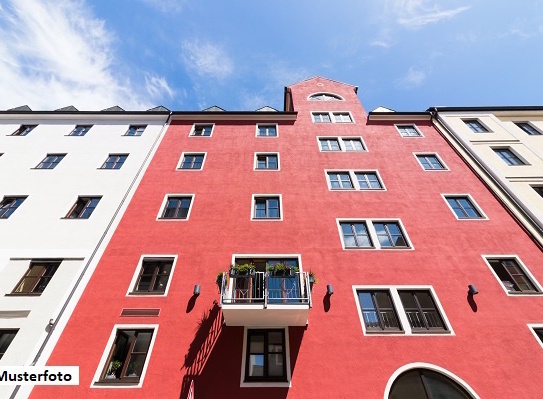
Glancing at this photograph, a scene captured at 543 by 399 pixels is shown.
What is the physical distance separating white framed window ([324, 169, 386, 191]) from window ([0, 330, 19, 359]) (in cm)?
1621

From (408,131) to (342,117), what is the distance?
5445 millimetres

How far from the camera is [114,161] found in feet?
62.0

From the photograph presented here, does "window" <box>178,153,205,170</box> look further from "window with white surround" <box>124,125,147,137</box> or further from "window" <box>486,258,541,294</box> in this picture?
"window" <box>486,258,541,294</box>

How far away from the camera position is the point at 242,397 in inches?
371

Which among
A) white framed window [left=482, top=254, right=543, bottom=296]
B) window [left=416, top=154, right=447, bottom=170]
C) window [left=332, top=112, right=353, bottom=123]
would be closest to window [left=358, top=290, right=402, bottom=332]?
white framed window [left=482, top=254, right=543, bottom=296]

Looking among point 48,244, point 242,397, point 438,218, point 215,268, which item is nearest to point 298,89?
point 438,218

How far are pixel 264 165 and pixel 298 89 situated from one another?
12.9m

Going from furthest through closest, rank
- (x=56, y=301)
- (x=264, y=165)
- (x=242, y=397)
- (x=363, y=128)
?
1. (x=363, y=128)
2. (x=264, y=165)
3. (x=56, y=301)
4. (x=242, y=397)

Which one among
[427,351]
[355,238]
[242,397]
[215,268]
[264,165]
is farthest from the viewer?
[264,165]

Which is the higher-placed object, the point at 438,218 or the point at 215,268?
the point at 438,218

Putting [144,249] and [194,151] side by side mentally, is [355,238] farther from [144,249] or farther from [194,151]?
[194,151]

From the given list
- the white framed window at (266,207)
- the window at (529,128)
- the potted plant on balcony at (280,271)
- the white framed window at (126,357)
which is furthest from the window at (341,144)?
the white framed window at (126,357)

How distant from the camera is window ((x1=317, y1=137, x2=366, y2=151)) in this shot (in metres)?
20.6

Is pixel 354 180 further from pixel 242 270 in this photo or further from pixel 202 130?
pixel 202 130
